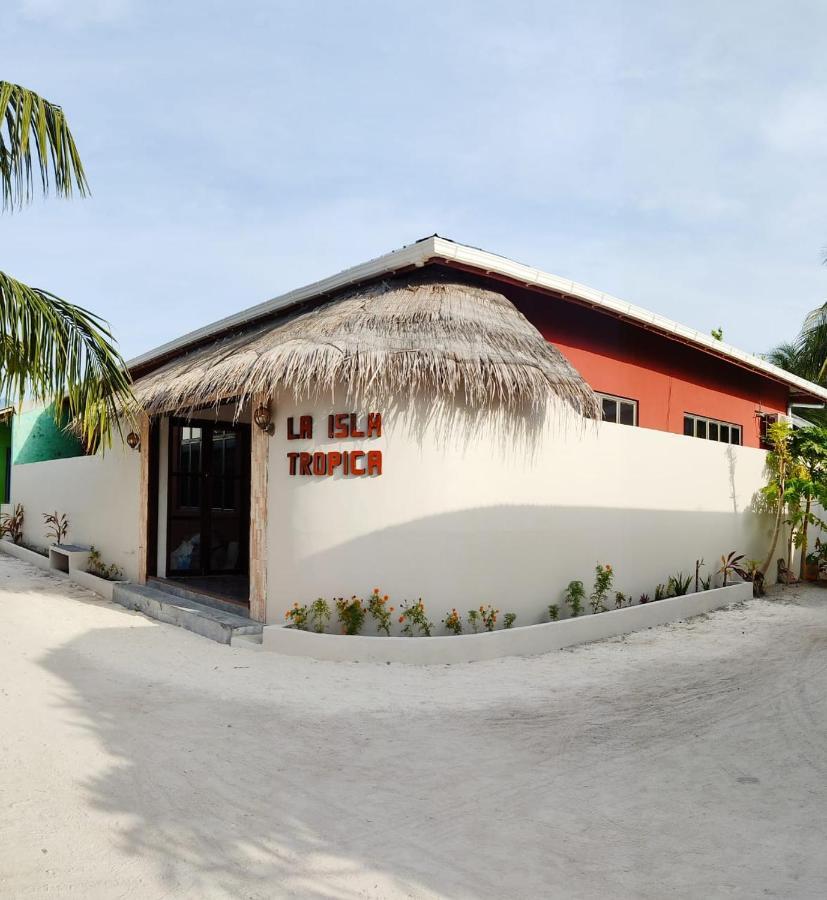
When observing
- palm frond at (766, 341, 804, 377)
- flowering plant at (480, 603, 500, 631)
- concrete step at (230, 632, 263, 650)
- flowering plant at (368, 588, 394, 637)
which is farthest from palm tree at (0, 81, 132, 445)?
palm frond at (766, 341, 804, 377)

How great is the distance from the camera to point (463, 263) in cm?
821

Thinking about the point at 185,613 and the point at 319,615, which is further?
the point at 185,613

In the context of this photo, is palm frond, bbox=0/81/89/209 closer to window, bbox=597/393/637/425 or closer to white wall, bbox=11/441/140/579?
white wall, bbox=11/441/140/579

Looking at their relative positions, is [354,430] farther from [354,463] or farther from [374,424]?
[354,463]

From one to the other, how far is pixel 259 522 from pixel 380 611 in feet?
5.51

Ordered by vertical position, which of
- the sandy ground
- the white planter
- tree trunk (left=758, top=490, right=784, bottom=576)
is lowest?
the sandy ground

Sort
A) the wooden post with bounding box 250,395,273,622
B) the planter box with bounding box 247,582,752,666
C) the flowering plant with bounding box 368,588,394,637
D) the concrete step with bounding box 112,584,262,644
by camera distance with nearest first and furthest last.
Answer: the planter box with bounding box 247,582,752,666
the flowering plant with bounding box 368,588,394,637
the concrete step with bounding box 112,584,262,644
the wooden post with bounding box 250,395,273,622

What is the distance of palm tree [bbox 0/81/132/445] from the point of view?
5.30 meters

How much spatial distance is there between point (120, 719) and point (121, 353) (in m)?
2.83

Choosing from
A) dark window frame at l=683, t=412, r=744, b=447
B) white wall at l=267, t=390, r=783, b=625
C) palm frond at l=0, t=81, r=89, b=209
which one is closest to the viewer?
palm frond at l=0, t=81, r=89, b=209

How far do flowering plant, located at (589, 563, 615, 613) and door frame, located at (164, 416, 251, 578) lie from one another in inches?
195

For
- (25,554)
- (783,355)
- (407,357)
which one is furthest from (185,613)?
(783,355)

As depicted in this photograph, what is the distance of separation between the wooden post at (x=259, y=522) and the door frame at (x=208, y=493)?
8.01 ft

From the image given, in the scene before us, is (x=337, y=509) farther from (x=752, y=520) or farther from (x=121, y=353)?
(x=752, y=520)
